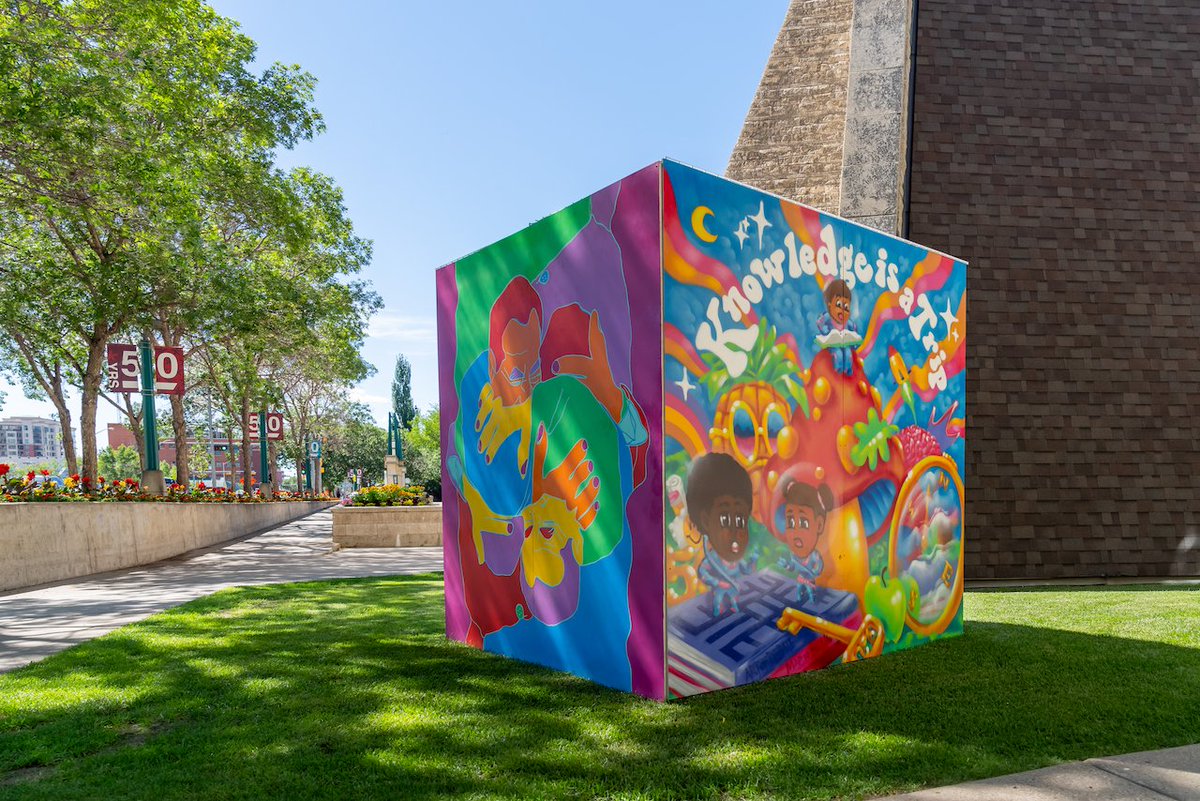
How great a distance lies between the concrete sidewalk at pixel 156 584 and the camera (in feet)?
24.8

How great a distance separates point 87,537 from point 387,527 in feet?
22.9

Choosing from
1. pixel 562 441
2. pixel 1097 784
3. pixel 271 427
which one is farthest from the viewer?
pixel 271 427

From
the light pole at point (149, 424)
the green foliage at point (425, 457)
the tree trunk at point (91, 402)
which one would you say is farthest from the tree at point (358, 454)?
the light pole at point (149, 424)

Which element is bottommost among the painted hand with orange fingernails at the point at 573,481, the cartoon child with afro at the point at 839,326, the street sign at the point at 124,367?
the painted hand with orange fingernails at the point at 573,481

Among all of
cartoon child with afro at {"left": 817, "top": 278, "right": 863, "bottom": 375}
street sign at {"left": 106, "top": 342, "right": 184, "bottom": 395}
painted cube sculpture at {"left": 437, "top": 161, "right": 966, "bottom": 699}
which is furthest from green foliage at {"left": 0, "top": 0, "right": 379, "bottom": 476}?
cartoon child with afro at {"left": 817, "top": 278, "right": 863, "bottom": 375}

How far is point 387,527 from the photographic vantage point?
63.7 ft

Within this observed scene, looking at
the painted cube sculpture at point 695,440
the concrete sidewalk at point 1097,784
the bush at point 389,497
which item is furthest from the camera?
the bush at point 389,497

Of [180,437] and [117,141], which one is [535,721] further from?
[180,437]

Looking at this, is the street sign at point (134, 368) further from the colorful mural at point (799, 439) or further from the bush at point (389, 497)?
the colorful mural at point (799, 439)

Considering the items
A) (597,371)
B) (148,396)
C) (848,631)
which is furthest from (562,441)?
(148,396)

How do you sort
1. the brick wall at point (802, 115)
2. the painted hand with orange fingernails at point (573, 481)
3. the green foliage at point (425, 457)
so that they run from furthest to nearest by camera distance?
1. the green foliage at point (425, 457)
2. the brick wall at point (802, 115)
3. the painted hand with orange fingernails at point (573, 481)

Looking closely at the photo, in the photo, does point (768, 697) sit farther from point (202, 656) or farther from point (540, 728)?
point (202, 656)

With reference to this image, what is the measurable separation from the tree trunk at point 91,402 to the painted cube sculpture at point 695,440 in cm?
1859

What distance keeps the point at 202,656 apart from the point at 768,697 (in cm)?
448
